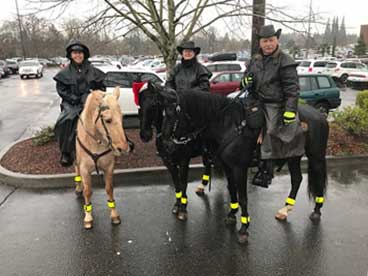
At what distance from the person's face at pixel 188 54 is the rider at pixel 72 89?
1294 mm

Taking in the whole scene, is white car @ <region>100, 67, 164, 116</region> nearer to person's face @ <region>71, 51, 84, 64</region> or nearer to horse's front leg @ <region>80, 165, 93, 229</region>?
person's face @ <region>71, 51, 84, 64</region>

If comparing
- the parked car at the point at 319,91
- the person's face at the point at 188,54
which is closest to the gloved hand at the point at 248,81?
the person's face at the point at 188,54

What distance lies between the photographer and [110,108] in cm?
357

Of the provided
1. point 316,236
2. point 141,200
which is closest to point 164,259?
point 141,200

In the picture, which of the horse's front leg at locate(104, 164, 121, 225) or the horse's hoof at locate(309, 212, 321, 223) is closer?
the horse's front leg at locate(104, 164, 121, 225)

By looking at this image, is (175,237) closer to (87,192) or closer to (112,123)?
(87,192)

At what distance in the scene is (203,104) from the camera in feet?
13.0

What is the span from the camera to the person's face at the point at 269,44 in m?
3.72

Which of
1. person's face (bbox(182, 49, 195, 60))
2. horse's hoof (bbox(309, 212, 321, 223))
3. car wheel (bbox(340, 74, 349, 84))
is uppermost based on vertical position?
person's face (bbox(182, 49, 195, 60))

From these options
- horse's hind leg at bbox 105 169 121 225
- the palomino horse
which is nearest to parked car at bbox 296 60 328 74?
horse's hind leg at bbox 105 169 121 225

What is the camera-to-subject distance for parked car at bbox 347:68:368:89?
938 inches

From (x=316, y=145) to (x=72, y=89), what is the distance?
3.54 metres

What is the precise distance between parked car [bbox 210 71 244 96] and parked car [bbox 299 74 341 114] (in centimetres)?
320

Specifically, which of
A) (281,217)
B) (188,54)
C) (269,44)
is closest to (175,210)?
(281,217)
